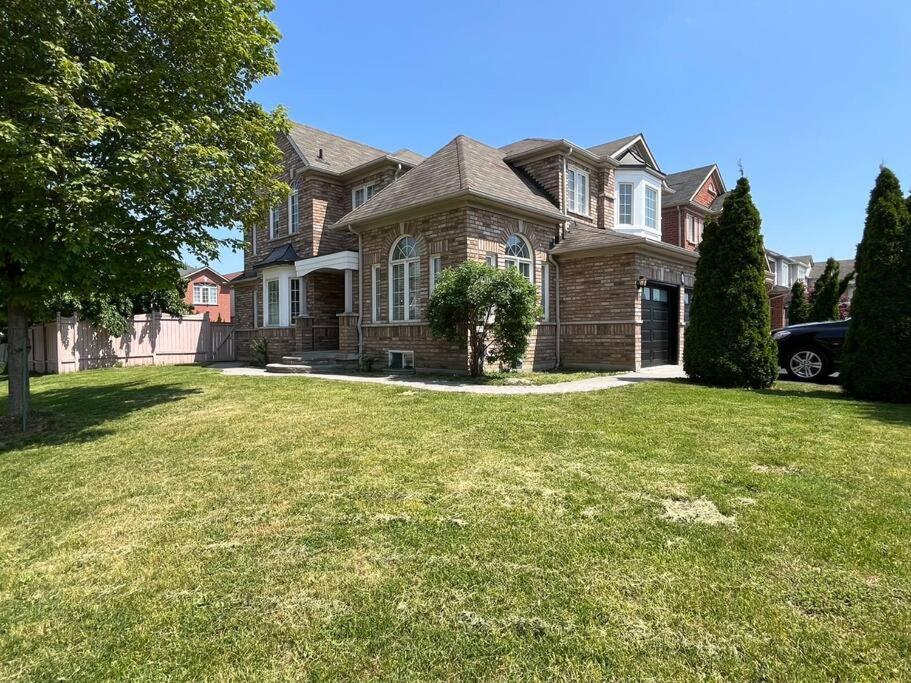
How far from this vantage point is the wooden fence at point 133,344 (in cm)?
1638

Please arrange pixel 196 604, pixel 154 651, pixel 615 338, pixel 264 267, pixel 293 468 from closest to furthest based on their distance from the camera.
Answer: pixel 154 651
pixel 196 604
pixel 293 468
pixel 615 338
pixel 264 267

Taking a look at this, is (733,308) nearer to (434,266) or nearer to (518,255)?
(518,255)

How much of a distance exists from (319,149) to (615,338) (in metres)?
13.3

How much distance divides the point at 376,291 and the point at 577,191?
7803 mm

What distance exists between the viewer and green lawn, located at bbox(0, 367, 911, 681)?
7.16 ft

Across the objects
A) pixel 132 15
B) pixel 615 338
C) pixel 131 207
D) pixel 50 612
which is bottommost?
pixel 50 612

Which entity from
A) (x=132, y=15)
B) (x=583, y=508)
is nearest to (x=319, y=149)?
(x=132, y=15)

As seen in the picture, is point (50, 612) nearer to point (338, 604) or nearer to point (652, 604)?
point (338, 604)

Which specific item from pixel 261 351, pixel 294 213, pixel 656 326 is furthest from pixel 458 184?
pixel 261 351

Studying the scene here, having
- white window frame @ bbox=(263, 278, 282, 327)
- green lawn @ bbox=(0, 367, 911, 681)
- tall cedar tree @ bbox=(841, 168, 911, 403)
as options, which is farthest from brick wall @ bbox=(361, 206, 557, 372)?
tall cedar tree @ bbox=(841, 168, 911, 403)

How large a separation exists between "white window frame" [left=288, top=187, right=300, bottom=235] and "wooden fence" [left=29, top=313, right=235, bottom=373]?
5940mm

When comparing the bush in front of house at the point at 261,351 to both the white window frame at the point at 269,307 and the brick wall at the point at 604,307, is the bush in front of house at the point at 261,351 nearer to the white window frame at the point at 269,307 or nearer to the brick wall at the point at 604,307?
the white window frame at the point at 269,307

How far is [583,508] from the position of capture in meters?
3.68

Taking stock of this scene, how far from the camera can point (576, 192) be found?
52.9ft
